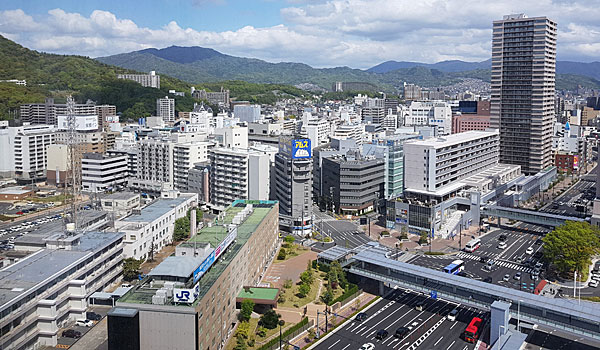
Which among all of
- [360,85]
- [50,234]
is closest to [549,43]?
[50,234]

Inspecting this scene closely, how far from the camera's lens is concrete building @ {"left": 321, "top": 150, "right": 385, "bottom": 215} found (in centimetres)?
3142

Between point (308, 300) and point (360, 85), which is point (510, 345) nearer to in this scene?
point (308, 300)

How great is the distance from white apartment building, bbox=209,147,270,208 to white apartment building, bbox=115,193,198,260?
119 inches

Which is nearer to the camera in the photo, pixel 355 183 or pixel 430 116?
pixel 355 183

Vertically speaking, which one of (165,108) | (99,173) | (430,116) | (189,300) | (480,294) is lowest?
(480,294)

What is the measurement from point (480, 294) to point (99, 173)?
93.5 ft

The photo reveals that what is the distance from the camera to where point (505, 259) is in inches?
941

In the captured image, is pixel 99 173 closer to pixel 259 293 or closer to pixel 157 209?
pixel 157 209

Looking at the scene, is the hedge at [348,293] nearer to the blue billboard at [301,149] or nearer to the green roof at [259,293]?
the green roof at [259,293]

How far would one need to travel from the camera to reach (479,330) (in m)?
16.4

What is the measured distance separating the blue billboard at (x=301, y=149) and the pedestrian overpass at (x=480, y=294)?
7875 mm

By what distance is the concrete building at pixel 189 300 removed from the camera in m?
12.8

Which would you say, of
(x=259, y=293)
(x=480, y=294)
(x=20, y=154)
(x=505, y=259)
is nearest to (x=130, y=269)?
(x=259, y=293)

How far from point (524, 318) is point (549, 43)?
98.2ft
